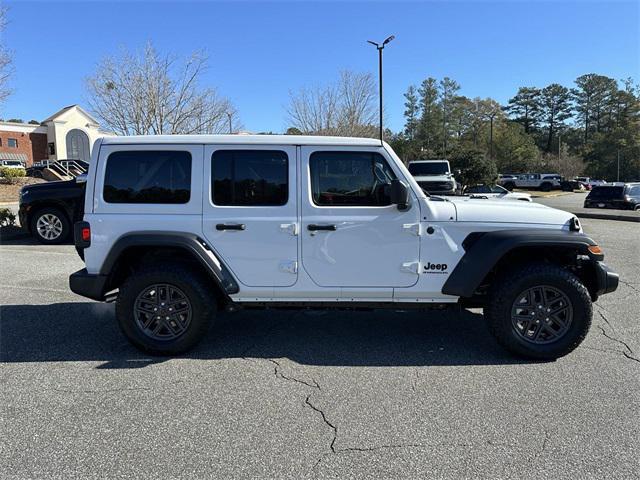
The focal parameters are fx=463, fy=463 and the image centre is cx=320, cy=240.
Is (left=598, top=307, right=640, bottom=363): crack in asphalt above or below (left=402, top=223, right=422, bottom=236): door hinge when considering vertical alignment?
below

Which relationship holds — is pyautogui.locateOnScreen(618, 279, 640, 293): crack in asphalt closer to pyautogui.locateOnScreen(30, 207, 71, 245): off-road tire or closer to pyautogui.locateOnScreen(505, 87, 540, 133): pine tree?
pyautogui.locateOnScreen(30, 207, 71, 245): off-road tire

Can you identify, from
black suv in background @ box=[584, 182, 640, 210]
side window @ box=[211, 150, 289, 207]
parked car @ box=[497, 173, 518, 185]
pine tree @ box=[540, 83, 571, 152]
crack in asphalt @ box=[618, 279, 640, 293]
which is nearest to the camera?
side window @ box=[211, 150, 289, 207]

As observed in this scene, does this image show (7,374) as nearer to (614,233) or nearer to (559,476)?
(559,476)

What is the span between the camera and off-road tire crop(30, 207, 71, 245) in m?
9.70

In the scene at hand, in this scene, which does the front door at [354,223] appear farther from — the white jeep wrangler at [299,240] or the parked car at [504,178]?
the parked car at [504,178]

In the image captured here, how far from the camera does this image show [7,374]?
369cm

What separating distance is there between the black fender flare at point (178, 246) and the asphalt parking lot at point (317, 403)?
732 millimetres

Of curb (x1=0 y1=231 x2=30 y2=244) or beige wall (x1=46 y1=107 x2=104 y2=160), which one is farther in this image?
beige wall (x1=46 y1=107 x2=104 y2=160)

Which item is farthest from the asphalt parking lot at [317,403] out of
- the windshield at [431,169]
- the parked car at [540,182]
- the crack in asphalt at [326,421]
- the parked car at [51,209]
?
the parked car at [540,182]

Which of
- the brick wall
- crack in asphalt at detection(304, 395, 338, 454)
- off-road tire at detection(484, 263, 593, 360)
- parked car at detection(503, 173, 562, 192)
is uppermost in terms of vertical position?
the brick wall

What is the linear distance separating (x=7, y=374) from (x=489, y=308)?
3.98m

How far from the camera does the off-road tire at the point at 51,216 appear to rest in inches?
382

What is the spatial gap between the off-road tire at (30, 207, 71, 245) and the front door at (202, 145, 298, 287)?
23.9 feet

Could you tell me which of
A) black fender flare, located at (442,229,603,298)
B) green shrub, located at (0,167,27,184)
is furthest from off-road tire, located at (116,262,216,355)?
green shrub, located at (0,167,27,184)
